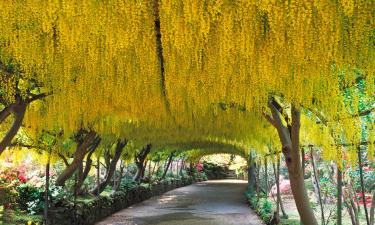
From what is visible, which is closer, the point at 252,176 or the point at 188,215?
the point at 188,215

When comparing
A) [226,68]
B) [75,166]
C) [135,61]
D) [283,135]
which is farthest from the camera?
[75,166]

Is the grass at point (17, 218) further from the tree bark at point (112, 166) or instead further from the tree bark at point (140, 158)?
the tree bark at point (140, 158)

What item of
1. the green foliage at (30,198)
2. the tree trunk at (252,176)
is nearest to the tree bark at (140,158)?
the tree trunk at (252,176)

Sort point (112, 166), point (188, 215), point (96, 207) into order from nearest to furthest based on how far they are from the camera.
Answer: point (96, 207) < point (112, 166) < point (188, 215)

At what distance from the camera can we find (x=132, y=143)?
49.2 ft

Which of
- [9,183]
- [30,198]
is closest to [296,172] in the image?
[30,198]

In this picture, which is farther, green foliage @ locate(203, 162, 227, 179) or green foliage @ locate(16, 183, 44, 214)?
green foliage @ locate(203, 162, 227, 179)

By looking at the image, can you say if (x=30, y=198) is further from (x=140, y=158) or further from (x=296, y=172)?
(x=140, y=158)

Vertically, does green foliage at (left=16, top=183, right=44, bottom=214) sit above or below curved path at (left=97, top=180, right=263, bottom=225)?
above

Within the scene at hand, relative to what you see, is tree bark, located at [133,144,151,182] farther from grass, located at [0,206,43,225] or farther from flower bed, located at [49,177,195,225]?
grass, located at [0,206,43,225]

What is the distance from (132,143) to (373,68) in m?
12.7

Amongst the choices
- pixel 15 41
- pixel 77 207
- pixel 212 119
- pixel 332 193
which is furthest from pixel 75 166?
pixel 15 41

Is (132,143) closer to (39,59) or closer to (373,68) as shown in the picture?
(39,59)

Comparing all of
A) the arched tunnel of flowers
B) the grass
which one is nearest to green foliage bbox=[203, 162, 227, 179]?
the grass
